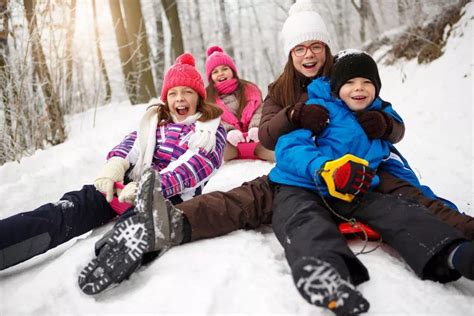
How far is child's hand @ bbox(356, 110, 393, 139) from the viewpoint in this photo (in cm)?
194

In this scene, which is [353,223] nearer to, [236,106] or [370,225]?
[370,225]

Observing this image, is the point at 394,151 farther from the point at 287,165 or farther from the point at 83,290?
the point at 83,290

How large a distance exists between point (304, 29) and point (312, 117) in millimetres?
868

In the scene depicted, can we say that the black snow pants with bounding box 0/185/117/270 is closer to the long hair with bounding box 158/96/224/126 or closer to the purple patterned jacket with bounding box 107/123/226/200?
the purple patterned jacket with bounding box 107/123/226/200

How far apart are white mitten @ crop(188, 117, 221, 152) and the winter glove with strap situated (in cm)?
92

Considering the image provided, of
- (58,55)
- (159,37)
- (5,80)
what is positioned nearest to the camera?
(5,80)

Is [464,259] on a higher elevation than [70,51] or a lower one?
lower

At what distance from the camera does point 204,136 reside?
2314 millimetres

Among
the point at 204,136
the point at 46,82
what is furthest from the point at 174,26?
the point at 204,136

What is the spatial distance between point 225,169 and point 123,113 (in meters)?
3.77

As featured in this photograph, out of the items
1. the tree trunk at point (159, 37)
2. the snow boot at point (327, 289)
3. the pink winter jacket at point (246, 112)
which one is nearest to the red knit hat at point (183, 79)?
the pink winter jacket at point (246, 112)

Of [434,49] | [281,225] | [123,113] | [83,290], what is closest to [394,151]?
[281,225]

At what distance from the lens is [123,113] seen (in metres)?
6.54

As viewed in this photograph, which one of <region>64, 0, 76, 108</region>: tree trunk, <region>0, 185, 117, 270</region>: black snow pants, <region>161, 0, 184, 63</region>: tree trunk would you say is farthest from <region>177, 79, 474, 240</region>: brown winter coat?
<region>161, 0, 184, 63</region>: tree trunk
